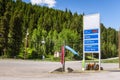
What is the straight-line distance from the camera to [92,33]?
3428cm

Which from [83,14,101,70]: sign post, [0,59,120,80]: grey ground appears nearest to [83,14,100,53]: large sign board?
[83,14,101,70]: sign post

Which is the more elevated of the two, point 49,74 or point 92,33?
point 92,33

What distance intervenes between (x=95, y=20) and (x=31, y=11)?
133719 millimetres

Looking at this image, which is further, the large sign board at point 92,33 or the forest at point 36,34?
the forest at point 36,34

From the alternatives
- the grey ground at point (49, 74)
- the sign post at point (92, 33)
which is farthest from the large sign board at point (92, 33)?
the grey ground at point (49, 74)

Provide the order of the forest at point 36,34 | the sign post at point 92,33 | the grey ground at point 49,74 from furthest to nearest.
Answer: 1. the forest at point 36,34
2. the sign post at point 92,33
3. the grey ground at point 49,74

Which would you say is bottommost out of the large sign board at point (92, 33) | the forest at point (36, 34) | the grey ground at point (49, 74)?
the grey ground at point (49, 74)

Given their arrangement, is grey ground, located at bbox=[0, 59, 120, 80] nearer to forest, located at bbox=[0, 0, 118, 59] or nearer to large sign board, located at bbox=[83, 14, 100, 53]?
large sign board, located at bbox=[83, 14, 100, 53]

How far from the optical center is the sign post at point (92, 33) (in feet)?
111

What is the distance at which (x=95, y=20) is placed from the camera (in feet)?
111

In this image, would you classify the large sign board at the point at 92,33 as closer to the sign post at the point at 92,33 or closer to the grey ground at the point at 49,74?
the sign post at the point at 92,33

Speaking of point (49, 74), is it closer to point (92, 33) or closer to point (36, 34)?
point (92, 33)

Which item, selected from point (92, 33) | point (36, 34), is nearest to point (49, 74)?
point (92, 33)

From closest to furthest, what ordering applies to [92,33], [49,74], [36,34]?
[49,74] → [92,33] → [36,34]
